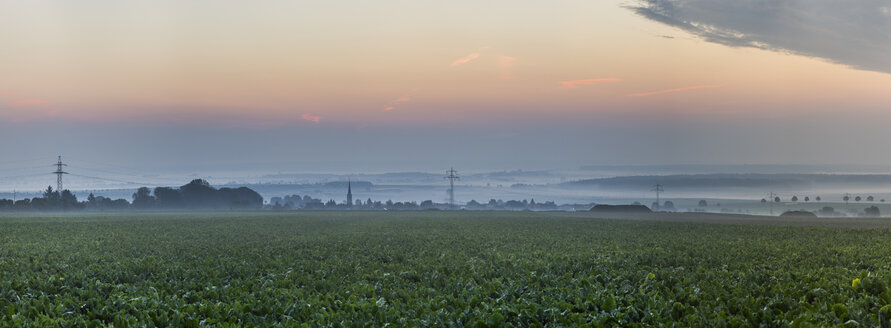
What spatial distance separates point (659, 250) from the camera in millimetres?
33406

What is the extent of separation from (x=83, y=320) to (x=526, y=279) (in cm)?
1388

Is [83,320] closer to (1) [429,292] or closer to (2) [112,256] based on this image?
(1) [429,292]

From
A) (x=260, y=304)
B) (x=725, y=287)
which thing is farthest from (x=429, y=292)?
(x=725, y=287)

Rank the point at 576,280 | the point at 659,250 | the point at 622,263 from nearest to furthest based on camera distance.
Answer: the point at 576,280 → the point at 622,263 → the point at 659,250

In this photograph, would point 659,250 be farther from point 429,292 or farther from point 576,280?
point 429,292

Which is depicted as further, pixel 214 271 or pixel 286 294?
pixel 214 271

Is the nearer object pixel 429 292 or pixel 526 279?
pixel 429 292

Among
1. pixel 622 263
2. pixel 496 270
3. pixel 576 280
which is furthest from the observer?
pixel 622 263

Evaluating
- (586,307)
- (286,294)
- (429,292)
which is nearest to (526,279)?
(429,292)

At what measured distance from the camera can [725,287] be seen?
19000 millimetres

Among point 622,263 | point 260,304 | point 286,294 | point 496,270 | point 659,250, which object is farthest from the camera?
point 659,250

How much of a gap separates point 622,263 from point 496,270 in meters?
6.03

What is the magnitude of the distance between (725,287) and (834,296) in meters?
3.46

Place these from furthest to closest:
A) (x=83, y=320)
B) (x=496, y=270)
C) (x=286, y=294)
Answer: (x=496, y=270)
(x=286, y=294)
(x=83, y=320)
